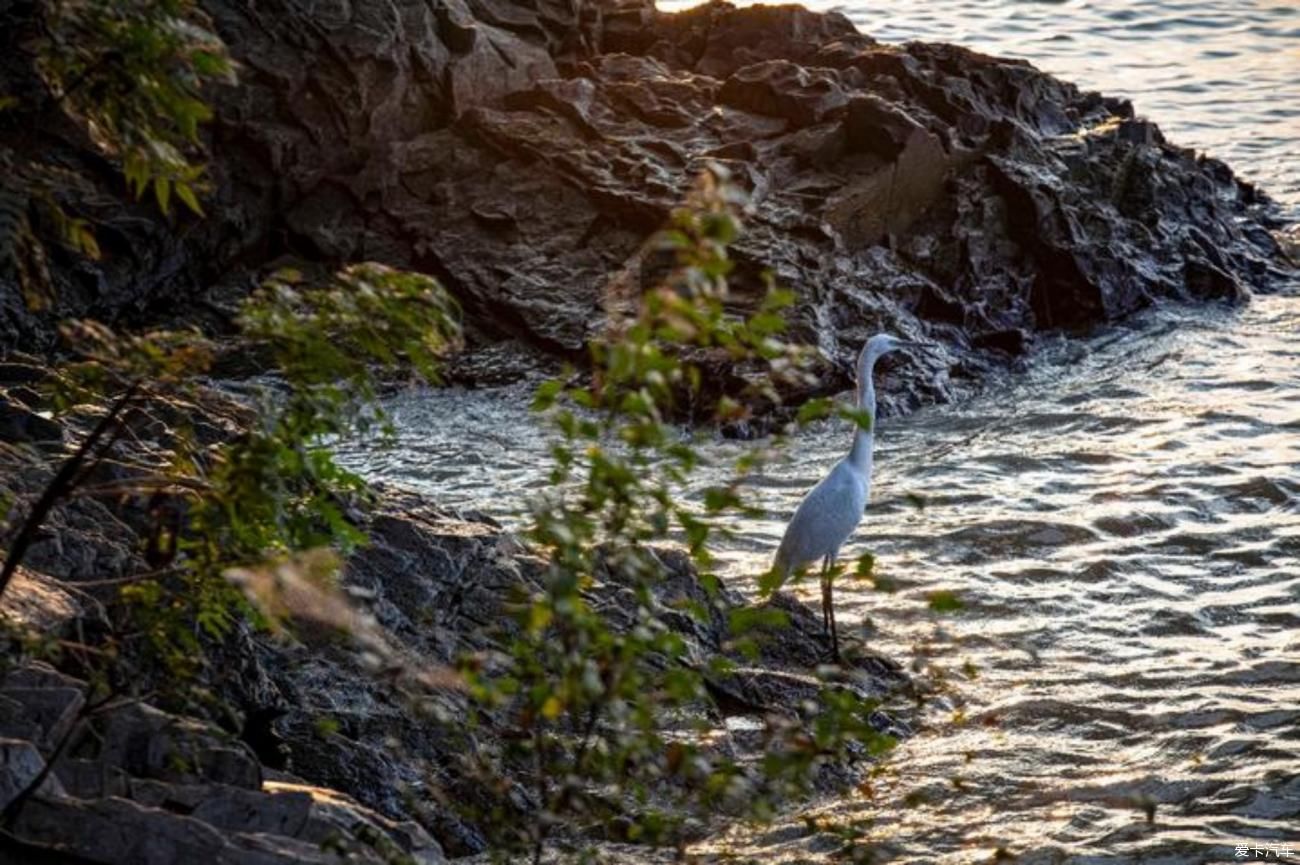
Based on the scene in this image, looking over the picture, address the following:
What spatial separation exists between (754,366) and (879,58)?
3.28 metres

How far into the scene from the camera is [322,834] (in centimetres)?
464

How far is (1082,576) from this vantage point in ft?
29.2

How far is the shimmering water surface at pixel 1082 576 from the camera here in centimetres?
644

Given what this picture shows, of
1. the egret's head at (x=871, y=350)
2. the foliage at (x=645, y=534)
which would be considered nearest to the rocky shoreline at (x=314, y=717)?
the foliage at (x=645, y=534)

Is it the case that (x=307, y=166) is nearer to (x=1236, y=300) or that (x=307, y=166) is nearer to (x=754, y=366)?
(x=754, y=366)

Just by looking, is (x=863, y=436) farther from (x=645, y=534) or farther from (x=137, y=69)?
(x=137, y=69)

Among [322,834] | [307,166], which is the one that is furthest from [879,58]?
[322,834]

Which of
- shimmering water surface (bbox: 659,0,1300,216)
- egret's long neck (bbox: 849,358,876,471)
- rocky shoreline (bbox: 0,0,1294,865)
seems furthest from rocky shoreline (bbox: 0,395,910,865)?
shimmering water surface (bbox: 659,0,1300,216)

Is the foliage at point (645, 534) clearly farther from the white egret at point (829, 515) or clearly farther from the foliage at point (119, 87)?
the white egret at point (829, 515)

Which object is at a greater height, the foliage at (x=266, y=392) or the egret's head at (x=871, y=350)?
the foliage at (x=266, y=392)

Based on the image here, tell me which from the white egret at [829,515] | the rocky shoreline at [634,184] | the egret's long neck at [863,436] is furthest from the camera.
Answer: the rocky shoreline at [634,184]

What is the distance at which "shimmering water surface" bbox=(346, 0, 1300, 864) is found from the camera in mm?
6438

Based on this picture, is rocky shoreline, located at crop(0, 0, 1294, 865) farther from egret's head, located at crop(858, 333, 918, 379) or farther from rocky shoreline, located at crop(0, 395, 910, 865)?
rocky shoreline, located at crop(0, 395, 910, 865)

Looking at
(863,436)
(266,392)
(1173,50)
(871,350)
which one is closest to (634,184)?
(871,350)
